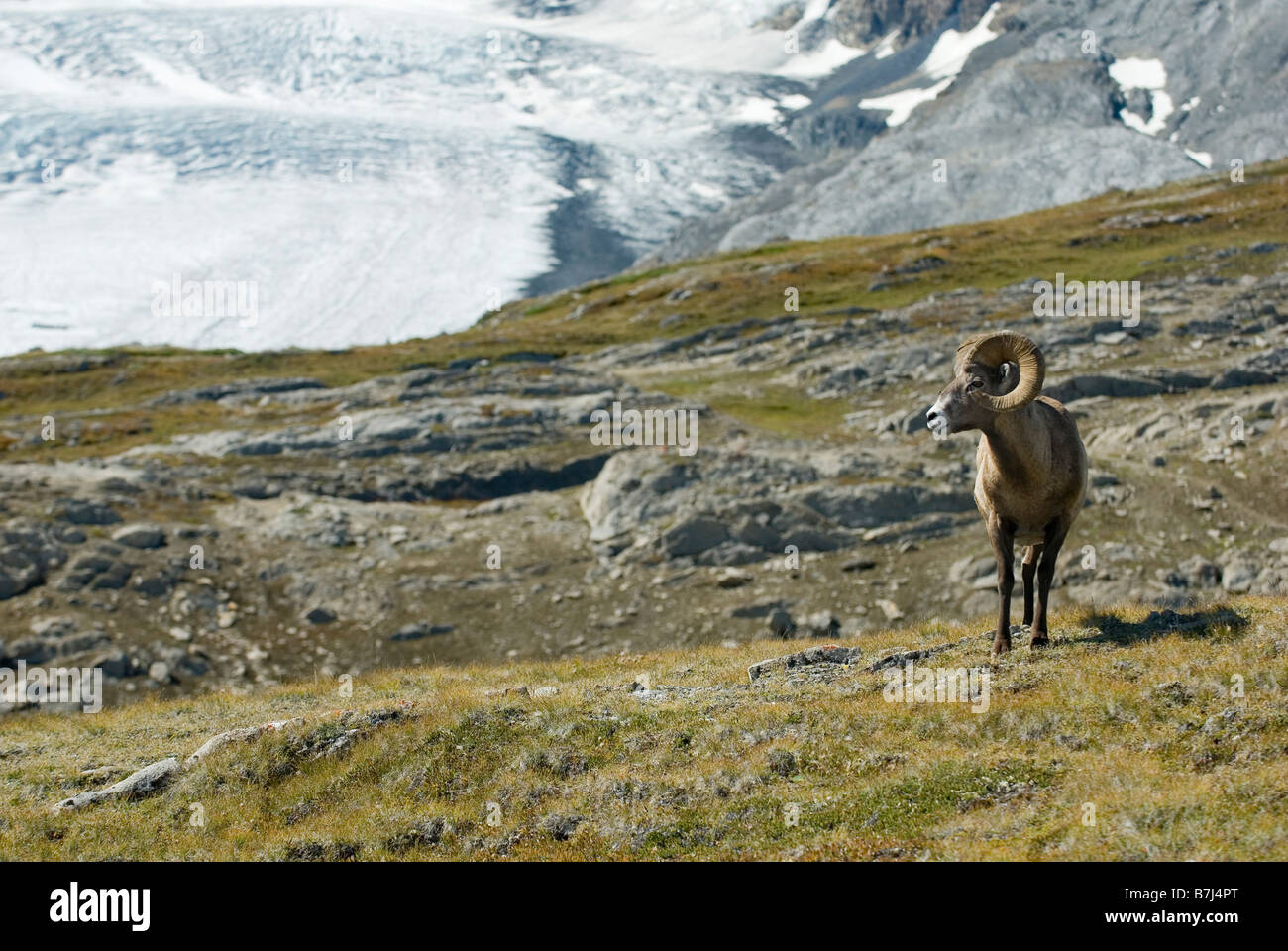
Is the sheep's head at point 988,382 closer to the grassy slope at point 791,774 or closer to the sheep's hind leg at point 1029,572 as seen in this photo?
the sheep's hind leg at point 1029,572

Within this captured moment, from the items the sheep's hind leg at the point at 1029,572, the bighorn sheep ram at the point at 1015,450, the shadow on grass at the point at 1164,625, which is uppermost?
the bighorn sheep ram at the point at 1015,450

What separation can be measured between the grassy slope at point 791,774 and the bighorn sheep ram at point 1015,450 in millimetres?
1301

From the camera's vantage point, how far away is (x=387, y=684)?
2066cm

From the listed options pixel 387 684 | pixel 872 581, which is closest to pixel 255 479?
pixel 872 581

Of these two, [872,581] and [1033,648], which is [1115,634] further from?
[872,581]

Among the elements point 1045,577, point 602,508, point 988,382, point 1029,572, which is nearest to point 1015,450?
point 988,382

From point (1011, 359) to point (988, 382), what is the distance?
501 mm

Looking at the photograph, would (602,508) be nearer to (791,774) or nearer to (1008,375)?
(1008,375)

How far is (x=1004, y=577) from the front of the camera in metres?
15.2

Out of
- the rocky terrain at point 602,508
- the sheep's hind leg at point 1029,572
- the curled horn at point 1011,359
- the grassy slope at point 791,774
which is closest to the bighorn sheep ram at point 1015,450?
the curled horn at point 1011,359

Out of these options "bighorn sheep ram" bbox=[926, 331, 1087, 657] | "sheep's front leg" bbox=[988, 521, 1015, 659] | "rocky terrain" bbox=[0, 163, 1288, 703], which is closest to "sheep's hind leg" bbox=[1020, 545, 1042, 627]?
"bighorn sheep ram" bbox=[926, 331, 1087, 657]

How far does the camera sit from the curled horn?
46.9ft

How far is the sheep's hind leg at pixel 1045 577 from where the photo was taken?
15.1m
